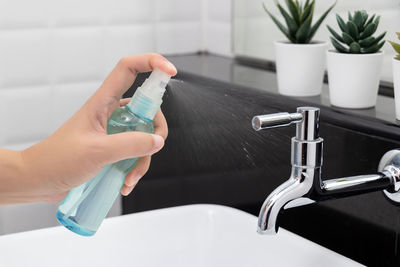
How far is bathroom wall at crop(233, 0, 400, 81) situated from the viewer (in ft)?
2.87

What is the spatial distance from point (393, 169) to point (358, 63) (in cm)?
15

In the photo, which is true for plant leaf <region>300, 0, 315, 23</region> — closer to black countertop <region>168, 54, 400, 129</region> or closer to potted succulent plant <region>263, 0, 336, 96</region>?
potted succulent plant <region>263, 0, 336, 96</region>

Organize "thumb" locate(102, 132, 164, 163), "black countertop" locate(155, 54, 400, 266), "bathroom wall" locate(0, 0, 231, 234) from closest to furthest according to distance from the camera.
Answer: "thumb" locate(102, 132, 164, 163) < "black countertop" locate(155, 54, 400, 266) < "bathroom wall" locate(0, 0, 231, 234)

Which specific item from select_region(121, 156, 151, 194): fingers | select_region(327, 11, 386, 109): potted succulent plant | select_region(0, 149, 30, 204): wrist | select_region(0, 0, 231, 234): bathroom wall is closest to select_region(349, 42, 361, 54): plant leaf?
select_region(327, 11, 386, 109): potted succulent plant

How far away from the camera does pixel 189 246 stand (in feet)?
2.94

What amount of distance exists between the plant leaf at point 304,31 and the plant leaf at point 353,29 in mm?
116

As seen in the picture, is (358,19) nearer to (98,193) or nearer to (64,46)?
(98,193)

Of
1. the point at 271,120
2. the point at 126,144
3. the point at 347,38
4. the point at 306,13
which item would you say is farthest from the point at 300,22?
the point at 126,144

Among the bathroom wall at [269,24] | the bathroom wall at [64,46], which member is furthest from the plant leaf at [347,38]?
the bathroom wall at [64,46]

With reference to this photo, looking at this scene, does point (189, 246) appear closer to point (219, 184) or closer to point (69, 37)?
point (219, 184)

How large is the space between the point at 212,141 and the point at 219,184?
77 mm

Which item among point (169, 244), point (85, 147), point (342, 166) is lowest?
point (169, 244)

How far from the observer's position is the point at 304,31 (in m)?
0.91

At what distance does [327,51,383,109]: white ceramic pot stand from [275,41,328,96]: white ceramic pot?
73 millimetres
